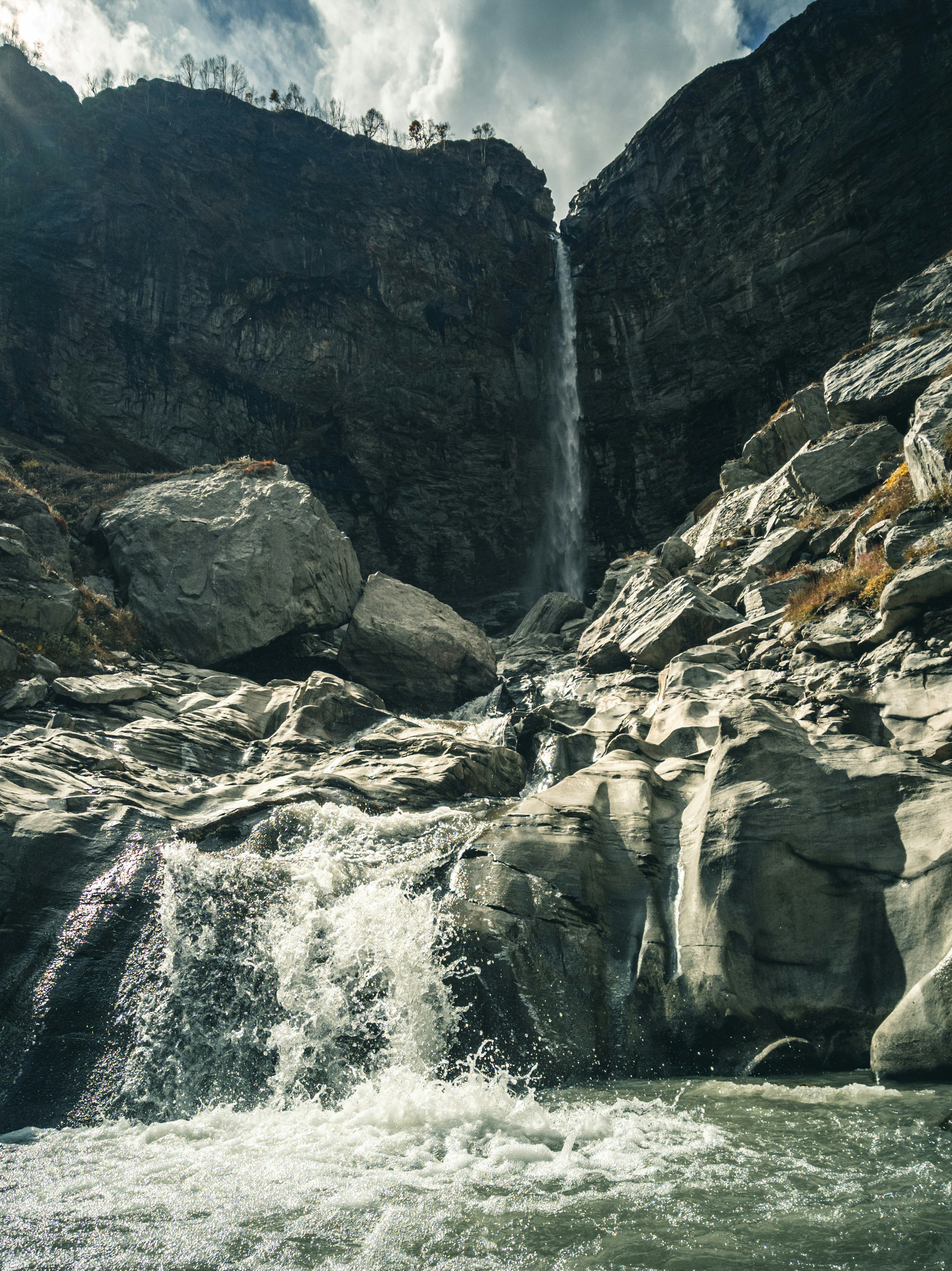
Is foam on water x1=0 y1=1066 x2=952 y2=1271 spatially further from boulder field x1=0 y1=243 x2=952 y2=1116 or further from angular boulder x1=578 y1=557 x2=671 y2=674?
angular boulder x1=578 y1=557 x2=671 y2=674

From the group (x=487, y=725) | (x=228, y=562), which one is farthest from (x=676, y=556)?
A: (x=228, y=562)

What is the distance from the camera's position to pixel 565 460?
46.2 meters

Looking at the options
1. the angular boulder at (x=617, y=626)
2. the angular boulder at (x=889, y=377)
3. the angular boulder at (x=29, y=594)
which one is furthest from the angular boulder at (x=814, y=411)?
the angular boulder at (x=29, y=594)

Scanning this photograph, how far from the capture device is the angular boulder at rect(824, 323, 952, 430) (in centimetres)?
2005

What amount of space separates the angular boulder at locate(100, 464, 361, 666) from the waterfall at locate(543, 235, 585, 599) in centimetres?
1853

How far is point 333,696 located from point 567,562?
27.4 meters

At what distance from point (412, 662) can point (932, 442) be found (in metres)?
15.9

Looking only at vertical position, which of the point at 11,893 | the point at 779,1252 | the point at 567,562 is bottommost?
the point at 779,1252

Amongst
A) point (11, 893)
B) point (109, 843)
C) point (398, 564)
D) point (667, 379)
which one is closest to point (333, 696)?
point (109, 843)

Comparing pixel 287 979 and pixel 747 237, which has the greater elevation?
pixel 747 237

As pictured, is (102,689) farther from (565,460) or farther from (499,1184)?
(565,460)

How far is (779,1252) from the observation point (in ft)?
15.9

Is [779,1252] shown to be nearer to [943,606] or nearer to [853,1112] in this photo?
[853,1112]

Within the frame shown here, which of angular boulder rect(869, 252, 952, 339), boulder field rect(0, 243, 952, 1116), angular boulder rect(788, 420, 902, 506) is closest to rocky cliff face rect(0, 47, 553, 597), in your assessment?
boulder field rect(0, 243, 952, 1116)
